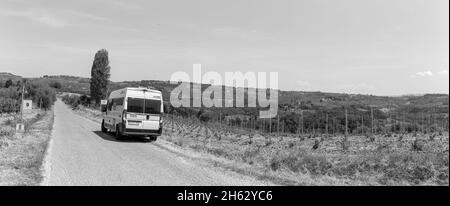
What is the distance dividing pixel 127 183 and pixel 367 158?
7.83m

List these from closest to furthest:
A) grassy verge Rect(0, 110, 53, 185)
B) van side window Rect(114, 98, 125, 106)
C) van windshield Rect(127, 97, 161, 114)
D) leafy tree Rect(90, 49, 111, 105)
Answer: grassy verge Rect(0, 110, 53, 185) < van windshield Rect(127, 97, 161, 114) < van side window Rect(114, 98, 125, 106) < leafy tree Rect(90, 49, 111, 105)

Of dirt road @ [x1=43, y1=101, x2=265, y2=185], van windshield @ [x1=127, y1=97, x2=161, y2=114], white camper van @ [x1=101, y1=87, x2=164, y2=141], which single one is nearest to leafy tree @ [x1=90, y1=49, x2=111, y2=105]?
white camper van @ [x1=101, y1=87, x2=164, y2=141]

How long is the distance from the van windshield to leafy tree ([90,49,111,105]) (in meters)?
53.5

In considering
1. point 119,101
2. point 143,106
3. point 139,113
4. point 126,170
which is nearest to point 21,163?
point 126,170

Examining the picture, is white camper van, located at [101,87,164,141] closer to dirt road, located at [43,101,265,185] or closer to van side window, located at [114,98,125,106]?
van side window, located at [114,98,125,106]

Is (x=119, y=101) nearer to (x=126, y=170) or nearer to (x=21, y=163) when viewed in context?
(x=21, y=163)

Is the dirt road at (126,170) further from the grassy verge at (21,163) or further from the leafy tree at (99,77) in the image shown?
the leafy tree at (99,77)

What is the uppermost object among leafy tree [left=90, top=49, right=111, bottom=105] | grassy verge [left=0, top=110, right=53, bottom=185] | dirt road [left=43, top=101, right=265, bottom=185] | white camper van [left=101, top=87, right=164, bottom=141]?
leafy tree [left=90, top=49, right=111, bottom=105]

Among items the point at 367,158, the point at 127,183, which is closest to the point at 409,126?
the point at 367,158

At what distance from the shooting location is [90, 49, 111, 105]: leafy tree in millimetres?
71500

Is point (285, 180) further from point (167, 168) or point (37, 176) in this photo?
point (37, 176)

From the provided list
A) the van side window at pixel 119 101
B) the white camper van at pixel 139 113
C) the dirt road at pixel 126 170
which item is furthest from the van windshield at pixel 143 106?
the dirt road at pixel 126 170

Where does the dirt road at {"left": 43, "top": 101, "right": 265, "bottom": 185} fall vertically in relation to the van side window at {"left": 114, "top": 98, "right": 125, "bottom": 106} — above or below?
below

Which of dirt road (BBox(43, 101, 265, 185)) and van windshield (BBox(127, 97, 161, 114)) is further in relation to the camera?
van windshield (BBox(127, 97, 161, 114))
